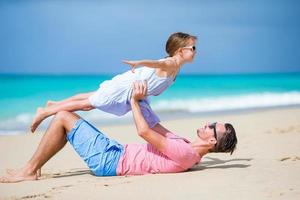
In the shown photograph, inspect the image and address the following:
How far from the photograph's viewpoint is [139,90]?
551 centimetres

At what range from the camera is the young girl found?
5867 millimetres

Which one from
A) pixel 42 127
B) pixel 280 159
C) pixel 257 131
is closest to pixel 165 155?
pixel 280 159

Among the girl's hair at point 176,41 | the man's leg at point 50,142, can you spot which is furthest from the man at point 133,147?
the girl's hair at point 176,41

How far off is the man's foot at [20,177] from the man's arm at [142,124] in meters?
1.18

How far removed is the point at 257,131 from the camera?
32.1 ft

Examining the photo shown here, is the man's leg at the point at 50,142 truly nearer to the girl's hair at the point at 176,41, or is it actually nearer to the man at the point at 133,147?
the man at the point at 133,147

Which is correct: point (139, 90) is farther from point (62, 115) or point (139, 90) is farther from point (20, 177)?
point (20, 177)

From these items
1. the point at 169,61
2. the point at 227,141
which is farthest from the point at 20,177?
the point at 227,141

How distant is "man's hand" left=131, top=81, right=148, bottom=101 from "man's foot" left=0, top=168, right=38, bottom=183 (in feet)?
4.11

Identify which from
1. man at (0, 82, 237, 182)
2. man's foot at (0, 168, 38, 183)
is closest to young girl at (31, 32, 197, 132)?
man at (0, 82, 237, 182)

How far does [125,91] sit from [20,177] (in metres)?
1.33

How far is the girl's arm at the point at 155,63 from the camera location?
5.34 meters

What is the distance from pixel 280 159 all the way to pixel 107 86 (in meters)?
2.08

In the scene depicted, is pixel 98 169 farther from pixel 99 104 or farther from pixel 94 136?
pixel 99 104
